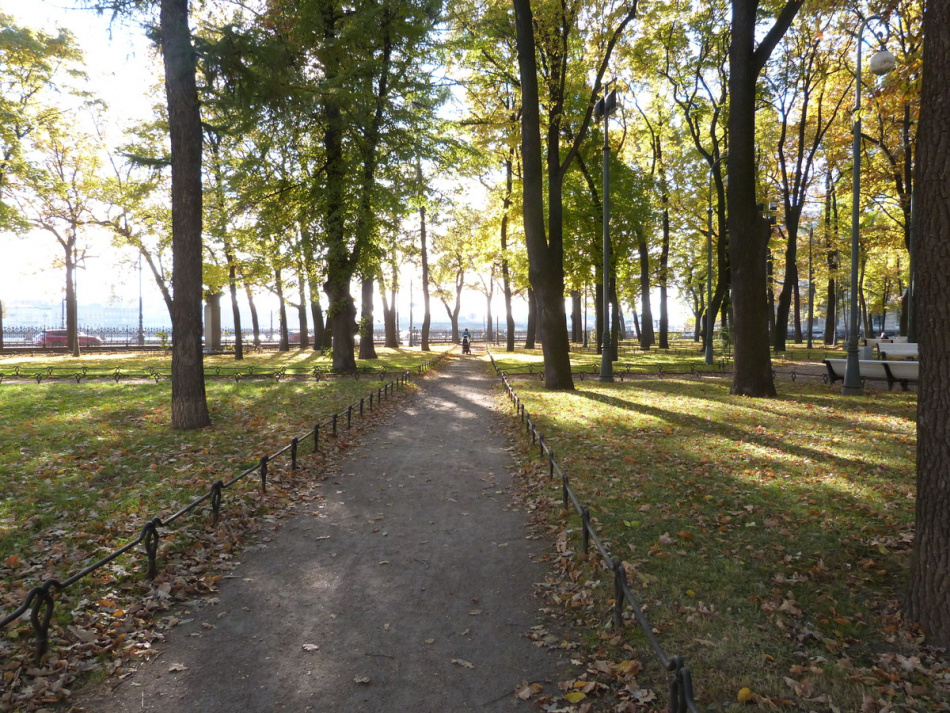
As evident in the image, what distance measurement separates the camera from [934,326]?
360 centimetres

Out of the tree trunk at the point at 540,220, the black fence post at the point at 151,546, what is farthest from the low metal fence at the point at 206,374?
the black fence post at the point at 151,546

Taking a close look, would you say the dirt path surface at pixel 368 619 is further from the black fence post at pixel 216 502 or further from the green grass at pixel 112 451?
the green grass at pixel 112 451

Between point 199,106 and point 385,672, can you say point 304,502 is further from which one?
point 199,106

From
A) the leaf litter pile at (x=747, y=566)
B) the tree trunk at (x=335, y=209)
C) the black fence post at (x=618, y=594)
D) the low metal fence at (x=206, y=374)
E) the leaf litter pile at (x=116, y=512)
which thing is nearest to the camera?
the leaf litter pile at (x=747, y=566)

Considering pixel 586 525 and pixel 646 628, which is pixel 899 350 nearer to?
pixel 586 525

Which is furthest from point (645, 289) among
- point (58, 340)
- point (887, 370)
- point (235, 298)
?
point (58, 340)

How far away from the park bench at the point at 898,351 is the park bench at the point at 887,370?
362cm

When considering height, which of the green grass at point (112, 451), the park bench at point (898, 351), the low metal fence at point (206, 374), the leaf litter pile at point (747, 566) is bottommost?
the leaf litter pile at point (747, 566)

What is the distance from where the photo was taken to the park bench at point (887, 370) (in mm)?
14742

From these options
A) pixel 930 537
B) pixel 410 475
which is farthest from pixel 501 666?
pixel 410 475

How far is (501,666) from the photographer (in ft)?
12.7

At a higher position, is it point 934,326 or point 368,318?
point 368,318

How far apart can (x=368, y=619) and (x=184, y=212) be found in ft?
28.3

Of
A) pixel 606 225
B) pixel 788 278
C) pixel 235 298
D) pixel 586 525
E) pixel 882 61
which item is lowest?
pixel 586 525
